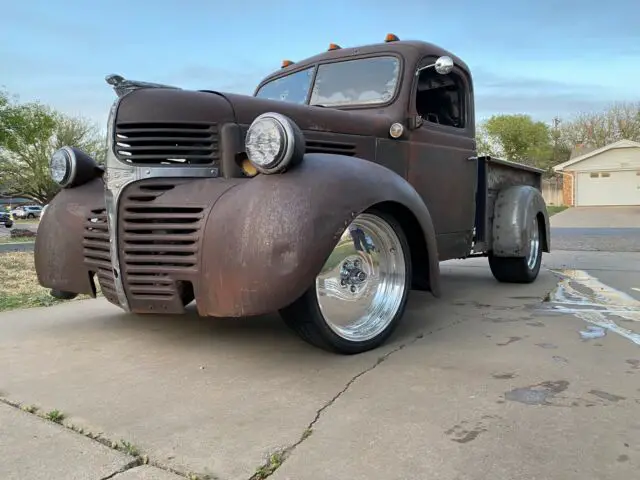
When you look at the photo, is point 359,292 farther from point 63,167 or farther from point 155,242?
point 63,167

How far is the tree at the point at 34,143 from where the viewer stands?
19078mm

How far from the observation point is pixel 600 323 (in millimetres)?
4332

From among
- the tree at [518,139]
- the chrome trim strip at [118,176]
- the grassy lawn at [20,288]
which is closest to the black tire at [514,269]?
the chrome trim strip at [118,176]

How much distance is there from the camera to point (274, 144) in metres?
2.96

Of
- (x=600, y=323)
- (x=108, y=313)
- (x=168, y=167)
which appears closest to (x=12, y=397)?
(x=168, y=167)

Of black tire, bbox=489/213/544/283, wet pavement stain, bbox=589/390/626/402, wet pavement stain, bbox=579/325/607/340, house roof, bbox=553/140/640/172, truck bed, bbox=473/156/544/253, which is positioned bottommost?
wet pavement stain, bbox=579/325/607/340

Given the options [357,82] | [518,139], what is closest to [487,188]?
[357,82]

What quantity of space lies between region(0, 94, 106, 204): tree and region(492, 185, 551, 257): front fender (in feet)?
56.7

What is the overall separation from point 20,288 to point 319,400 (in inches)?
194

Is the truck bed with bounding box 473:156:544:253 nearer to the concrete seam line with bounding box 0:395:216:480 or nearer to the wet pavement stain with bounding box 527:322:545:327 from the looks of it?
the wet pavement stain with bounding box 527:322:545:327

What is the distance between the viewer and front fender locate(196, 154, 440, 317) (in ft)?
9.33

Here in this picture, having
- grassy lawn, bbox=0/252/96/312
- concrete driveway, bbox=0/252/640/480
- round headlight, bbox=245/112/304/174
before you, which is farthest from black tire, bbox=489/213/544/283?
grassy lawn, bbox=0/252/96/312

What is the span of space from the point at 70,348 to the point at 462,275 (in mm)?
5015

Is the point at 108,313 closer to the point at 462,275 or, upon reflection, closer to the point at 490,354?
the point at 490,354
